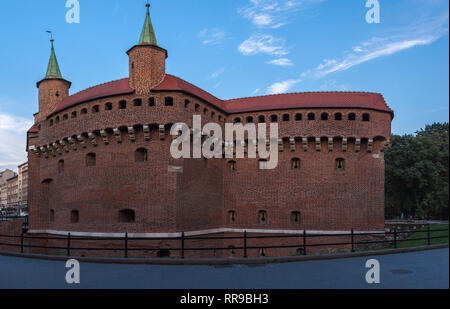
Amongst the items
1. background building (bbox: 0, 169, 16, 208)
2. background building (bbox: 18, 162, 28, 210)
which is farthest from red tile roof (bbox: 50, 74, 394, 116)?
background building (bbox: 0, 169, 16, 208)

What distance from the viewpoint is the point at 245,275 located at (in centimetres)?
943

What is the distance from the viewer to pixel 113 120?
21500mm

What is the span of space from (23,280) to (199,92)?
54.5 feet

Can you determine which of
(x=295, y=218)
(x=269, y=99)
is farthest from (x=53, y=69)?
(x=295, y=218)

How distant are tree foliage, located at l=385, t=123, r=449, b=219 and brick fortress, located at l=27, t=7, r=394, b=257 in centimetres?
1390

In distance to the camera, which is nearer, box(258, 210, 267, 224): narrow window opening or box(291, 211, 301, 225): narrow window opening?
box(291, 211, 301, 225): narrow window opening

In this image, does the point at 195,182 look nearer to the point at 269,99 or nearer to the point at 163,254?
the point at 163,254

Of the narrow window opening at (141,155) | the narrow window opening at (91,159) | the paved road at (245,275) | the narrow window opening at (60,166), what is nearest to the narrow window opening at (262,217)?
the narrow window opening at (141,155)

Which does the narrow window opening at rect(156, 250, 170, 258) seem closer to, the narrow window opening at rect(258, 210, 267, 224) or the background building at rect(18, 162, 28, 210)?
the narrow window opening at rect(258, 210, 267, 224)

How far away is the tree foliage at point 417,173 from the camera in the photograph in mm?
34844

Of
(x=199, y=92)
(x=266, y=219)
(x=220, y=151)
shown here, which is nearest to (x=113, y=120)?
(x=199, y=92)

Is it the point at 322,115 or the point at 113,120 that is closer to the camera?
the point at 113,120

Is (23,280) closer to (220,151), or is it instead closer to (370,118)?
(220,151)

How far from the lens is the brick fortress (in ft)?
68.7
